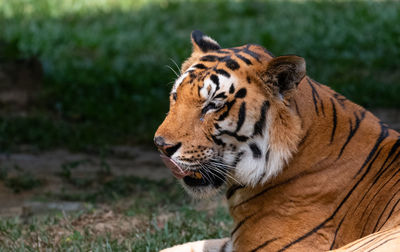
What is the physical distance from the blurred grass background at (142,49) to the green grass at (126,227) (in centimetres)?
178

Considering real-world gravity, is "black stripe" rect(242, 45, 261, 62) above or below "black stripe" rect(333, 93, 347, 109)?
above

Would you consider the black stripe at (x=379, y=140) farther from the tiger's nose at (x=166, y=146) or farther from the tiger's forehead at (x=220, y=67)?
the tiger's nose at (x=166, y=146)

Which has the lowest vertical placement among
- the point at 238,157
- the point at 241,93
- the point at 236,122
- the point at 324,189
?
Answer: the point at 324,189

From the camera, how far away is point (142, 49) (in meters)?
9.28

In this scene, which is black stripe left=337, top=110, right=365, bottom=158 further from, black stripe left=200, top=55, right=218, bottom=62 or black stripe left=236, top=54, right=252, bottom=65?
black stripe left=200, top=55, right=218, bottom=62

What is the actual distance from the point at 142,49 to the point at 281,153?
6.80 m

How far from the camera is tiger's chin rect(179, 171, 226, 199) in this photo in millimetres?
2863

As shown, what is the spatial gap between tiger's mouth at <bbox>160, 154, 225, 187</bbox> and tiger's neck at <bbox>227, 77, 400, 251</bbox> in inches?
4.9

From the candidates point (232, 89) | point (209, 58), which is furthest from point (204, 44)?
point (232, 89)

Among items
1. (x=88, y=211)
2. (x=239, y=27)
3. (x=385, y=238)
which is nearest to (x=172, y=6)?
(x=239, y=27)

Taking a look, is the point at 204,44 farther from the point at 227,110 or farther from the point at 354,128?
the point at 354,128

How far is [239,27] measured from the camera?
9828 mm

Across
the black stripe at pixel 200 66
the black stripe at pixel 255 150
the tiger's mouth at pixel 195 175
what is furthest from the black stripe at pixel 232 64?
the tiger's mouth at pixel 195 175

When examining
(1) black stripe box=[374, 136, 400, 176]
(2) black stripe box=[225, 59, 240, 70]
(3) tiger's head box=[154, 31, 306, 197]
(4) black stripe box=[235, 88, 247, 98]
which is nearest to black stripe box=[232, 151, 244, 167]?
(3) tiger's head box=[154, 31, 306, 197]
